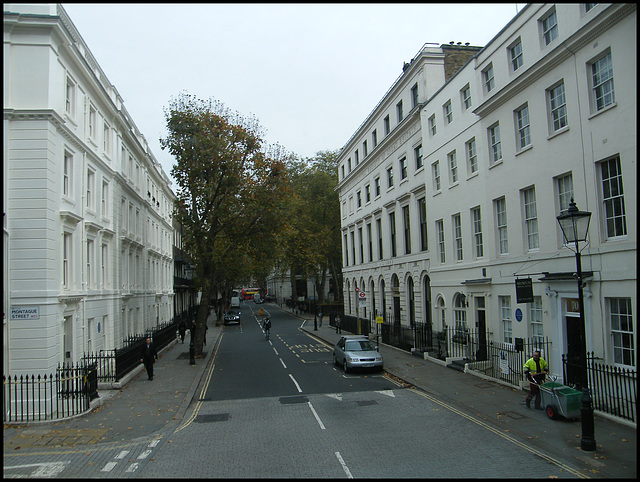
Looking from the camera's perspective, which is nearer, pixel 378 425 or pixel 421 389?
pixel 378 425

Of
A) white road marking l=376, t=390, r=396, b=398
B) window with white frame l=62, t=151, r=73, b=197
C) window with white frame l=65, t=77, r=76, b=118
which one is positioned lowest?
white road marking l=376, t=390, r=396, b=398

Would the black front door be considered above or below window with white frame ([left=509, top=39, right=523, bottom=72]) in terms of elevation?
below

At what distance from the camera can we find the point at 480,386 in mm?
16516

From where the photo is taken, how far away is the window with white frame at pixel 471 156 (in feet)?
69.4

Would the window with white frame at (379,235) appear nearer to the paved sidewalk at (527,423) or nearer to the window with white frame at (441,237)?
the window with white frame at (441,237)

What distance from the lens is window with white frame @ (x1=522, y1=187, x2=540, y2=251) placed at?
1680 cm

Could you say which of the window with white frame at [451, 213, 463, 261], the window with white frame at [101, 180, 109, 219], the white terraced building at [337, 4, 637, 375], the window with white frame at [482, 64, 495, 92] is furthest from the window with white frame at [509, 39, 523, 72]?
the window with white frame at [101, 180, 109, 219]

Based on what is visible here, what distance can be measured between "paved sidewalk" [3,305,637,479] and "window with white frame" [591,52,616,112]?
326 inches

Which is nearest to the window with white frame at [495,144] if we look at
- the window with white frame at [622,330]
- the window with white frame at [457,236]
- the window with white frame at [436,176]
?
the window with white frame at [457,236]

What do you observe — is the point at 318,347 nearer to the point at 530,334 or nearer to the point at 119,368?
the point at 119,368

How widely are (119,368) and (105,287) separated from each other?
4868 millimetres

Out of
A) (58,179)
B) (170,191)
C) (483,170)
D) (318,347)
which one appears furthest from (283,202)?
(170,191)

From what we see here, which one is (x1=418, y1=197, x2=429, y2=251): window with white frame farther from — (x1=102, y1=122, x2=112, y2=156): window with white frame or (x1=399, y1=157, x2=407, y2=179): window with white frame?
(x1=102, y1=122, x2=112, y2=156): window with white frame

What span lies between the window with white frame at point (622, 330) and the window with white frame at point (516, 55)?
9235 millimetres
